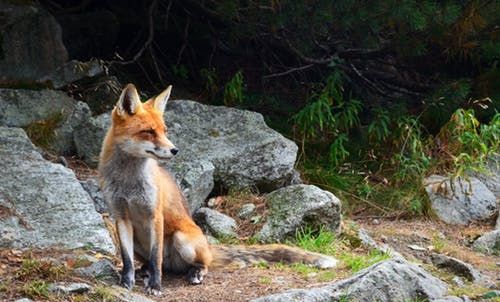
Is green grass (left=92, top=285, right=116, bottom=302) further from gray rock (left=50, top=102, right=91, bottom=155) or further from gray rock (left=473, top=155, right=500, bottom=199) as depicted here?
gray rock (left=473, top=155, right=500, bottom=199)

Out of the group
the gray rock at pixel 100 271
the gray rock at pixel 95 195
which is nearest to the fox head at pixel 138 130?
the gray rock at pixel 100 271

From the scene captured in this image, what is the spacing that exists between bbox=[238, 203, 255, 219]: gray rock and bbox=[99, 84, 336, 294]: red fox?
5.91ft

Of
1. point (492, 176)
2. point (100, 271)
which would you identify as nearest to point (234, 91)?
point (492, 176)

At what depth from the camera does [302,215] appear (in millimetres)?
8562

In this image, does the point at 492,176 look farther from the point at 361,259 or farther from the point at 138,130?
the point at 138,130

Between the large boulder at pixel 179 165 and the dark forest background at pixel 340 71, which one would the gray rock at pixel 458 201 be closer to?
the dark forest background at pixel 340 71

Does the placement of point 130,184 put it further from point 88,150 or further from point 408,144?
point 408,144

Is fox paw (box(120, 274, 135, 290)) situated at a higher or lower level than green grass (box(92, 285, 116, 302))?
lower

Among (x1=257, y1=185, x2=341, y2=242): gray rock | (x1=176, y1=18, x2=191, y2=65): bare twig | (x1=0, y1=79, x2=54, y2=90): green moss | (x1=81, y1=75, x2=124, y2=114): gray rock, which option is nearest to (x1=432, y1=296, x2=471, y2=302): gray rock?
(x1=257, y1=185, x2=341, y2=242): gray rock

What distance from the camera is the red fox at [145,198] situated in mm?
6699

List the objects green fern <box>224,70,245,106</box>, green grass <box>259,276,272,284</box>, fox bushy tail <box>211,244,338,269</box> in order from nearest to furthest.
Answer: green grass <box>259,276,272,284</box>
fox bushy tail <box>211,244,338,269</box>
green fern <box>224,70,245,106</box>

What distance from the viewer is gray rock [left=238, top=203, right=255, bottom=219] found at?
354 inches

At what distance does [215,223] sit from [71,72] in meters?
2.81

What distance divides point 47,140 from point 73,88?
95 cm
